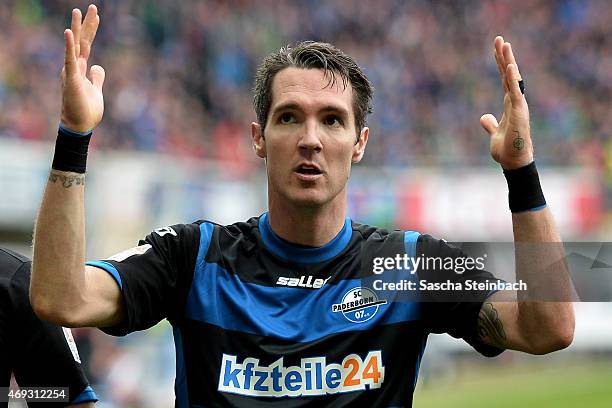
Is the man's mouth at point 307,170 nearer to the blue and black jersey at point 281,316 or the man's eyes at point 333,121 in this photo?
the man's eyes at point 333,121

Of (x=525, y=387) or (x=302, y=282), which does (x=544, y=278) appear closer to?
(x=302, y=282)

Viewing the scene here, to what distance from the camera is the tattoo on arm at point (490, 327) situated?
3969 mm

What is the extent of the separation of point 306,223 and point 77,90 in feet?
3.37

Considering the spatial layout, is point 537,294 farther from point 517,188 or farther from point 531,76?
point 531,76

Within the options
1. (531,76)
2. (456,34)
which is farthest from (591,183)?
(456,34)

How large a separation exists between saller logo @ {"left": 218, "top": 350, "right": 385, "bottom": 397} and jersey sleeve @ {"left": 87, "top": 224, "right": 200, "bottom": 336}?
0.31 metres

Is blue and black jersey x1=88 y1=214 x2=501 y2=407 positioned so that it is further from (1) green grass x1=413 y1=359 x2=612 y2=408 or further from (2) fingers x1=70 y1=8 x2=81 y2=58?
(1) green grass x1=413 y1=359 x2=612 y2=408

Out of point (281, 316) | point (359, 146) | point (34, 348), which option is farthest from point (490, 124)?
point (34, 348)

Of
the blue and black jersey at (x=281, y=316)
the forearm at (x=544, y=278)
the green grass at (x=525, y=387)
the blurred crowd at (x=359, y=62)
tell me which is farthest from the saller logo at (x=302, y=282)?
the green grass at (x=525, y=387)

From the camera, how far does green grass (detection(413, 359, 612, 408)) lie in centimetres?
1482

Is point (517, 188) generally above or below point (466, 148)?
below

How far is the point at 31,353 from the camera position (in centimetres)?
430

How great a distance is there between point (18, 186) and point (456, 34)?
→ 1345 centimetres

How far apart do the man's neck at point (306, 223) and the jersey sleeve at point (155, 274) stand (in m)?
0.32
